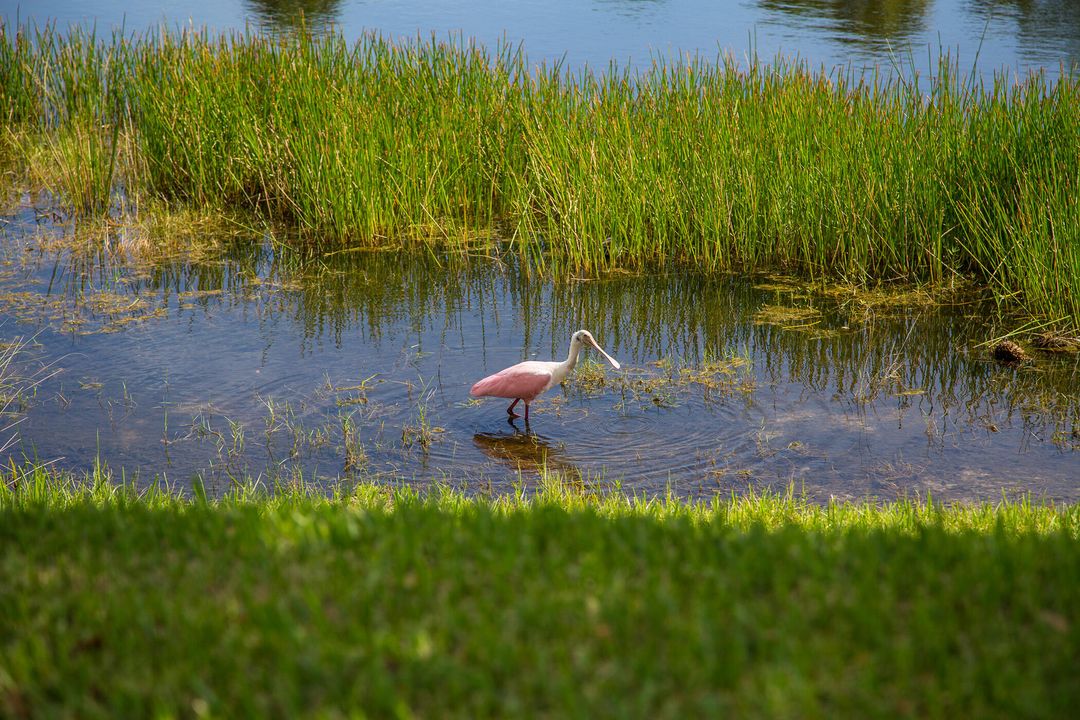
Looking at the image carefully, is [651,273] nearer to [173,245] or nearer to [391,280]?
[391,280]

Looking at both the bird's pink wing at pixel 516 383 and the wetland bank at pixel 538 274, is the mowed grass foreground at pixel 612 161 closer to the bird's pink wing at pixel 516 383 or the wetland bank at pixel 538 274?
the wetland bank at pixel 538 274

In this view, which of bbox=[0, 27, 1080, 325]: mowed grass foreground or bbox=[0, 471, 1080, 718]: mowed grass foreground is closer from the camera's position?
bbox=[0, 471, 1080, 718]: mowed grass foreground

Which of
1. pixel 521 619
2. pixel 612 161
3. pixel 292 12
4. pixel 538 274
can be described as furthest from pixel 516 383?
pixel 292 12

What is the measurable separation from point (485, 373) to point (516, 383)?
851 millimetres

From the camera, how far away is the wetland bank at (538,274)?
20.2ft

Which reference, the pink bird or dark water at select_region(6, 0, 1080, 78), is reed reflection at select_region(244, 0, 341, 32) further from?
the pink bird

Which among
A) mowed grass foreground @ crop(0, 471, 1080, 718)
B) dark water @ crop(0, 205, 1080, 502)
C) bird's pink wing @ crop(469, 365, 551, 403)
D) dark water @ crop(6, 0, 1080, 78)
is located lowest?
dark water @ crop(0, 205, 1080, 502)

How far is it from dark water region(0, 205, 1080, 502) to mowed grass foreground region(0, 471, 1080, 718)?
8.29ft

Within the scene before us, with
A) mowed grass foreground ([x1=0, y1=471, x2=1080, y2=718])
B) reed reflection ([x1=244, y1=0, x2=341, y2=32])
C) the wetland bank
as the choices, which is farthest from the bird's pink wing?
reed reflection ([x1=244, y1=0, x2=341, y2=32])

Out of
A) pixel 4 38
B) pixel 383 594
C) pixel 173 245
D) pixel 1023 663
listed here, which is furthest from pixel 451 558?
pixel 4 38

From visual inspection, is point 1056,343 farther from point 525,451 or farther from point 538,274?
point 538,274

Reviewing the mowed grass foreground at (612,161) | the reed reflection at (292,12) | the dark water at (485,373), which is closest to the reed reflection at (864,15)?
the reed reflection at (292,12)

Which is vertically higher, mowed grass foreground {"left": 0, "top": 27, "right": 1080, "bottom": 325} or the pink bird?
mowed grass foreground {"left": 0, "top": 27, "right": 1080, "bottom": 325}

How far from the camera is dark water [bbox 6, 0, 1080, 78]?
1922 cm
